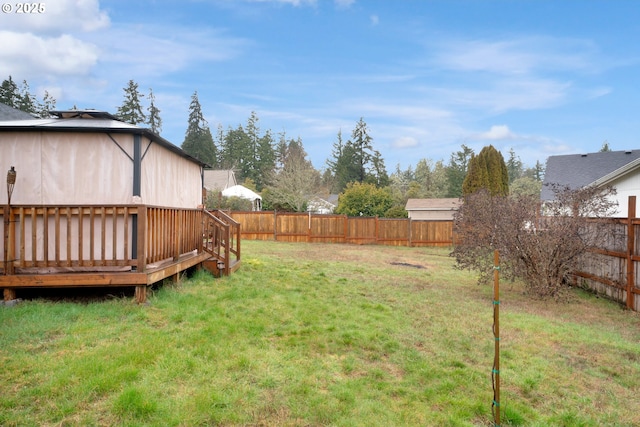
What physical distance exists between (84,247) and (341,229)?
578 inches

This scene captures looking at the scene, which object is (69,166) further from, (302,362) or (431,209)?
(431,209)

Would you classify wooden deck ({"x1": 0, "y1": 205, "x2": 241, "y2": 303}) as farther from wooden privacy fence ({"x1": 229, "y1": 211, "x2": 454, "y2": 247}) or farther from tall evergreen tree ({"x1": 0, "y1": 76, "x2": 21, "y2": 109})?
tall evergreen tree ({"x1": 0, "y1": 76, "x2": 21, "y2": 109})

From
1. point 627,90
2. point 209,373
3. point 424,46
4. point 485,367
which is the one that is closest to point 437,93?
point 424,46

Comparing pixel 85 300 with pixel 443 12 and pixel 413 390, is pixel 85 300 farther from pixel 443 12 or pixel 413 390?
pixel 443 12

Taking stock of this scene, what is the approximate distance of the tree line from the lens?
2585cm

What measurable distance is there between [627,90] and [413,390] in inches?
719

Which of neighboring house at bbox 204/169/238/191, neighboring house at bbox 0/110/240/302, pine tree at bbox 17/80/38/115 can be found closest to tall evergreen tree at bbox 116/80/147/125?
pine tree at bbox 17/80/38/115

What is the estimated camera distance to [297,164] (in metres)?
28.5

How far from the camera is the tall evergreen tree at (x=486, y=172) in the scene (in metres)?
24.6

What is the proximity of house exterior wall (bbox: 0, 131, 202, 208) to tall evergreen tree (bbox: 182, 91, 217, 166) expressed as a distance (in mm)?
38574

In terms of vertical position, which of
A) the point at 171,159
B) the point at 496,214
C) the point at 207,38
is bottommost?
the point at 496,214

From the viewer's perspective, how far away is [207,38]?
1217 centimetres

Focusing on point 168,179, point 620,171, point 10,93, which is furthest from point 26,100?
point 620,171

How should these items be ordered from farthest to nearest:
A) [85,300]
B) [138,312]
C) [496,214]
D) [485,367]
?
1. [496,214]
2. [85,300]
3. [138,312]
4. [485,367]
